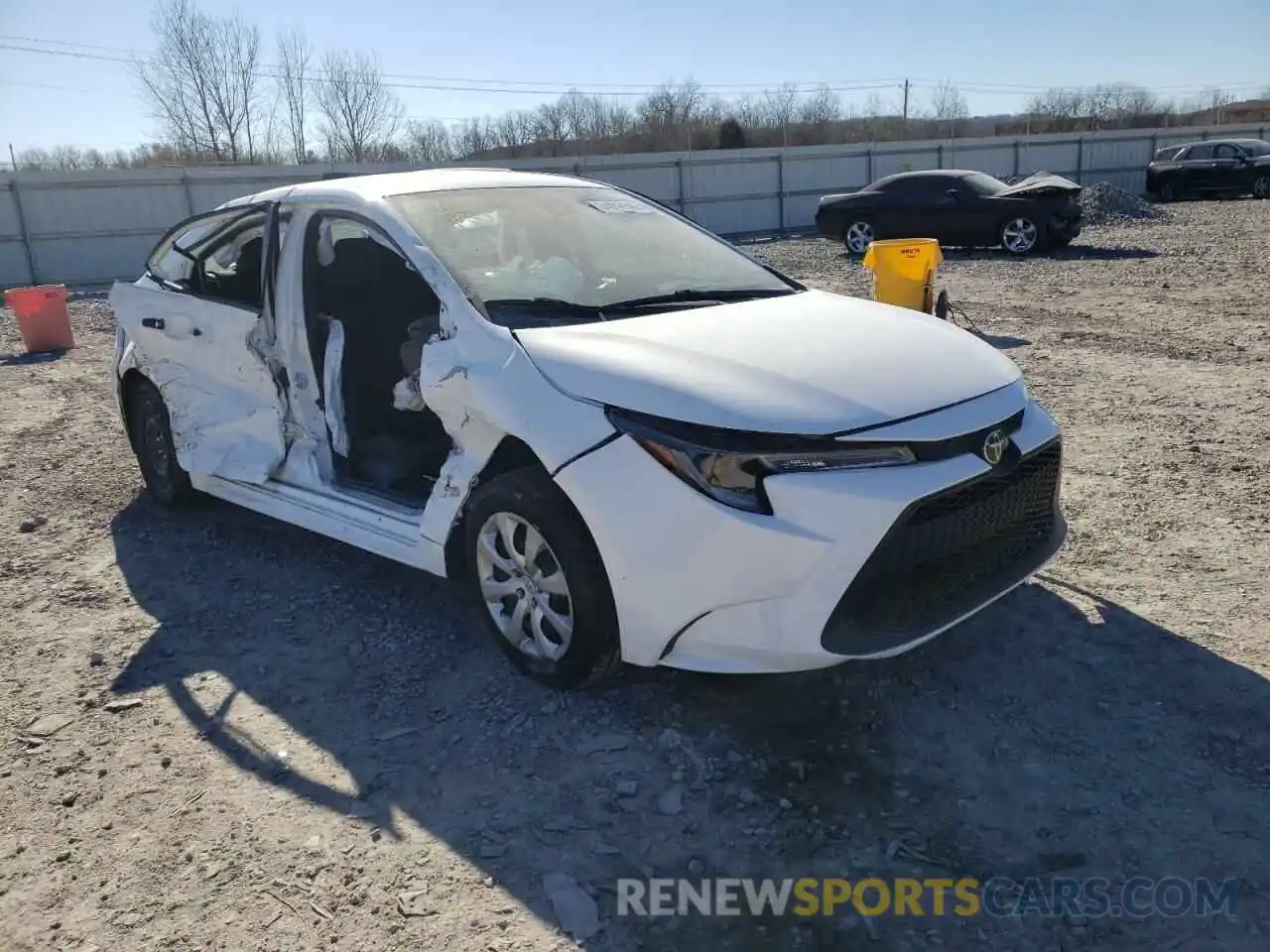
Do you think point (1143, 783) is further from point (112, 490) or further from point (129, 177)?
point (129, 177)

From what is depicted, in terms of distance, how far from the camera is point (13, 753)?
10.9 ft

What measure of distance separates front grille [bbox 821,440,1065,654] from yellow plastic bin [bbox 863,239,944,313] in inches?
192

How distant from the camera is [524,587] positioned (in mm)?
3371

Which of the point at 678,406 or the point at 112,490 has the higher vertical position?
the point at 678,406

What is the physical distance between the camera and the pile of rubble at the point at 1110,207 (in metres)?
21.2

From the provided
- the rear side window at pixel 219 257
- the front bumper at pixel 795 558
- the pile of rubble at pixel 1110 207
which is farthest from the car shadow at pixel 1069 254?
the front bumper at pixel 795 558

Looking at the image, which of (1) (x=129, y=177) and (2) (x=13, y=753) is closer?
(2) (x=13, y=753)

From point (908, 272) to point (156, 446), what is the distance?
564cm

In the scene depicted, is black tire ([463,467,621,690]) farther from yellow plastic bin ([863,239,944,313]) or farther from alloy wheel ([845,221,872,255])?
alloy wheel ([845,221,872,255])

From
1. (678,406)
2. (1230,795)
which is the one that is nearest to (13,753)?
(678,406)

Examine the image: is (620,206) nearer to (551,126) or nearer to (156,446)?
(156,446)

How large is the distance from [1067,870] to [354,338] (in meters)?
3.44

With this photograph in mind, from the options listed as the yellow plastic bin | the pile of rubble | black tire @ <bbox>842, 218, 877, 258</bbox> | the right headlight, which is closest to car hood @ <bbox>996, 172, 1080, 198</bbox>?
black tire @ <bbox>842, 218, 877, 258</bbox>

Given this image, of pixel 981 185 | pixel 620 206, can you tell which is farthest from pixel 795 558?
pixel 981 185
